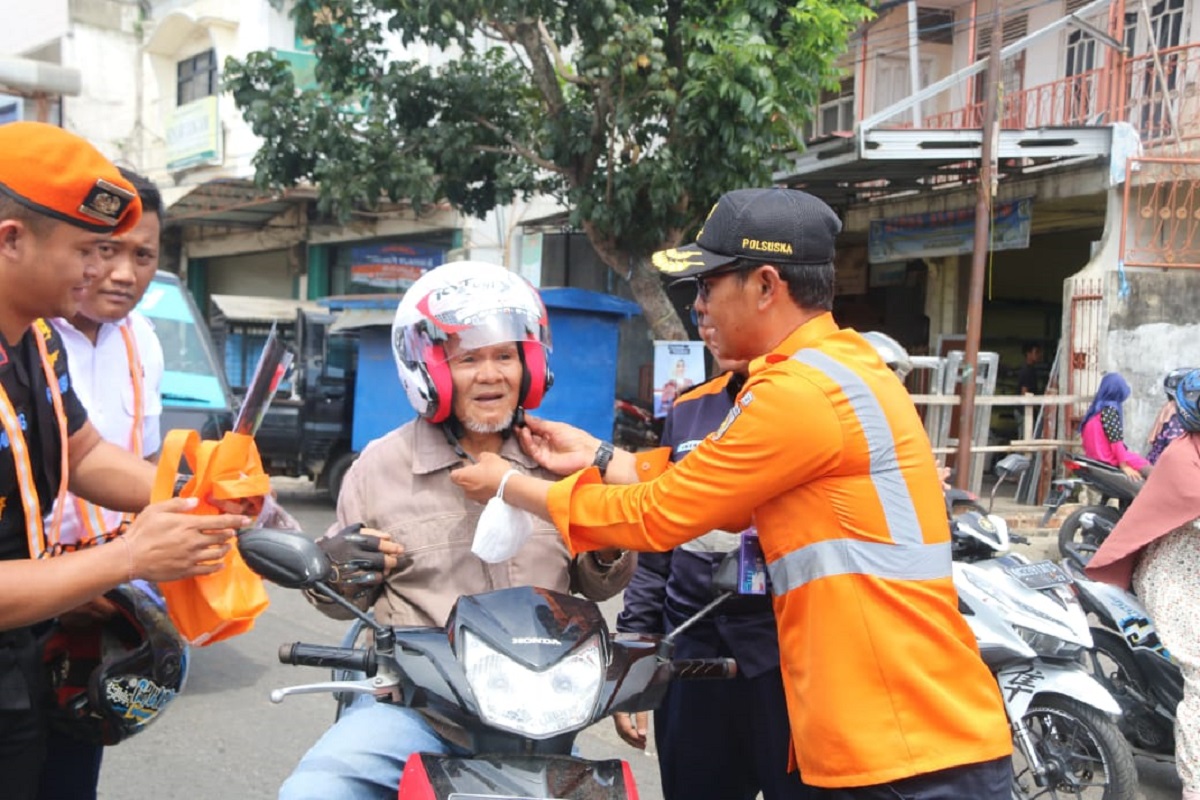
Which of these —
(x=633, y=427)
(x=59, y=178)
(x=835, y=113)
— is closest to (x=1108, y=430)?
(x=633, y=427)

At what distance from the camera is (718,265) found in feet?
6.97

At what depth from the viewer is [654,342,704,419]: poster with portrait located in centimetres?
1004

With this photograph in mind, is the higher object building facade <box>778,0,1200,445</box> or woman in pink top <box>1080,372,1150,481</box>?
building facade <box>778,0,1200,445</box>

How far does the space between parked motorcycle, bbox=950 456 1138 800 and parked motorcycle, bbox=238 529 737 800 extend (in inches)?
83.0

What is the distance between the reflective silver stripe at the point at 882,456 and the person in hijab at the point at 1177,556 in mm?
2287

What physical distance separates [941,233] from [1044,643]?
9.20m

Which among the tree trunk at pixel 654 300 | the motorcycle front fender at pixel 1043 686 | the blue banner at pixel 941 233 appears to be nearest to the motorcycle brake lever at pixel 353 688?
the motorcycle front fender at pixel 1043 686

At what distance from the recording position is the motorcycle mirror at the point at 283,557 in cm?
174

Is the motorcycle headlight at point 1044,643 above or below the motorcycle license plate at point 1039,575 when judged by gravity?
below

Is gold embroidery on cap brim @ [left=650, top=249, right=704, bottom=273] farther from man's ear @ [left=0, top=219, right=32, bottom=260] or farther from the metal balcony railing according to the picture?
the metal balcony railing

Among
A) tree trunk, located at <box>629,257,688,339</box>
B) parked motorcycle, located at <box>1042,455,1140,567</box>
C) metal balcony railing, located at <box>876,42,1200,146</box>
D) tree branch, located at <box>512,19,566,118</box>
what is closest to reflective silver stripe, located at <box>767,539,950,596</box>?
parked motorcycle, located at <box>1042,455,1140,567</box>

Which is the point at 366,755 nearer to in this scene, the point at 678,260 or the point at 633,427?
the point at 678,260

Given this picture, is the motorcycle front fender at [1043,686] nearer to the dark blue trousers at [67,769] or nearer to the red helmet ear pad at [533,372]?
the red helmet ear pad at [533,372]

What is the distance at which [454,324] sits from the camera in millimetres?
2334
